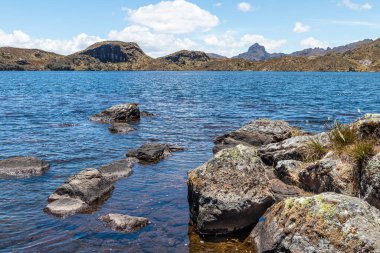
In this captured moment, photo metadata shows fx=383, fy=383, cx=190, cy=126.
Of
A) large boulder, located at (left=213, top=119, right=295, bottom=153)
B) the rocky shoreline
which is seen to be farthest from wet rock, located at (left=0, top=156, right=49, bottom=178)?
large boulder, located at (left=213, top=119, right=295, bottom=153)

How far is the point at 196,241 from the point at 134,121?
2905cm

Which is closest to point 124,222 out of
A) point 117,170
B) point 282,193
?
point 282,193

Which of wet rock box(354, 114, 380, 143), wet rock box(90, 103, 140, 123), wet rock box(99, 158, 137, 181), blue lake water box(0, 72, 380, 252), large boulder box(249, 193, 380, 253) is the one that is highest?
wet rock box(354, 114, 380, 143)

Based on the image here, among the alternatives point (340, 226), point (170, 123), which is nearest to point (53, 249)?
point (340, 226)

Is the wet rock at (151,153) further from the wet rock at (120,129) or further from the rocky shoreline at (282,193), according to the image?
the wet rock at (120,129)

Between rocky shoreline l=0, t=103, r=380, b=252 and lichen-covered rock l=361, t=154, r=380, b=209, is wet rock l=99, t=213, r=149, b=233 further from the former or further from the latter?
lichen-covered rock l=361, t=154, r=380, b=209

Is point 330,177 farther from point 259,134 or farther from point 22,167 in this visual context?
point 22,167

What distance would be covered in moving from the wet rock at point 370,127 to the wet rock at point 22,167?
15082mm

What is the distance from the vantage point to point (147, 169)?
20688 millimetres

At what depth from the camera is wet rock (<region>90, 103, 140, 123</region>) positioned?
39750 millimetres

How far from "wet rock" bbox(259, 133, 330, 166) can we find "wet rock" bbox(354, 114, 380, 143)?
8.81 ft

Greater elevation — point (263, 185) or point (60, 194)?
point (263, 185)

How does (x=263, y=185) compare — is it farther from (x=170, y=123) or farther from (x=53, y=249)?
(x=170, y=123)

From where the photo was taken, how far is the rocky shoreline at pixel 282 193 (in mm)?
9156
